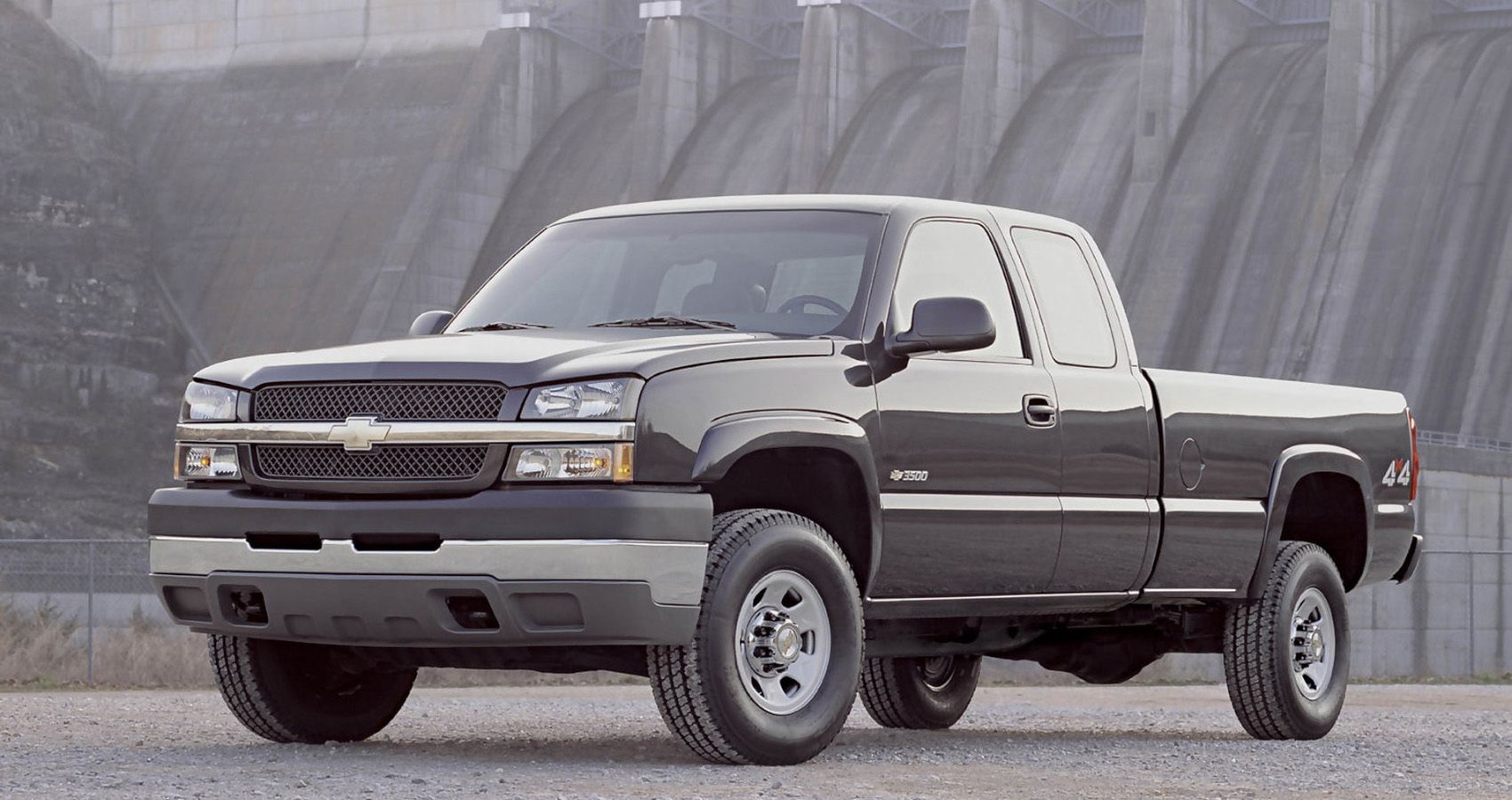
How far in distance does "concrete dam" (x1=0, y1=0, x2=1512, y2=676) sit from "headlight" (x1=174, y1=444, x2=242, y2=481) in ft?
80.3

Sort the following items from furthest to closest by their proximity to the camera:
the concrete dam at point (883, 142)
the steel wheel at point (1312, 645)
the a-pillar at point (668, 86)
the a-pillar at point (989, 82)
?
the a-pillar at point (668, 86), the a-pillar at point (989, 82), the concrete dam at point (883, 142), the steel wheel at point (1312, 645)

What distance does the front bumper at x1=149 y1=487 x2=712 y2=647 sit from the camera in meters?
7.71

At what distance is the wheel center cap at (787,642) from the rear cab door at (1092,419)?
1483 mm

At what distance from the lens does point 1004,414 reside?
29.7ft

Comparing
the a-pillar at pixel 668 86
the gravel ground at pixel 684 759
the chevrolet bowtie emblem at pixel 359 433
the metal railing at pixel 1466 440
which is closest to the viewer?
the gravel ground at pixel 684 759

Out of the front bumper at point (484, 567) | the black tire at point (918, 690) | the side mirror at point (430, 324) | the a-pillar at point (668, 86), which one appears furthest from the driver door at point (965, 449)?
the a-pillar at point (668, 86)

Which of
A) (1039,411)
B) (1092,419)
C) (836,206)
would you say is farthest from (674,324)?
(1092,419)

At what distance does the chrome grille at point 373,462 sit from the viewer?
789 centimetres

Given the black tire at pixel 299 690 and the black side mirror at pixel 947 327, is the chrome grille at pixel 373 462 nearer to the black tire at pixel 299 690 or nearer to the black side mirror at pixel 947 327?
the black tire at pixel 299 690

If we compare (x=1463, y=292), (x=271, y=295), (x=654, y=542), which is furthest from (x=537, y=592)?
(x=271, y=295)

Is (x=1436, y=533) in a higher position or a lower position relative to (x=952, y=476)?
lower

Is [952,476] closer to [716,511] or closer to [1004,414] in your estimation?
[1004,414]

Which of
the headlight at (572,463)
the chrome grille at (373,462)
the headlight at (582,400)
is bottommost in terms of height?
the chrome grille at (373,462)

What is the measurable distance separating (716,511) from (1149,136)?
3558cm
